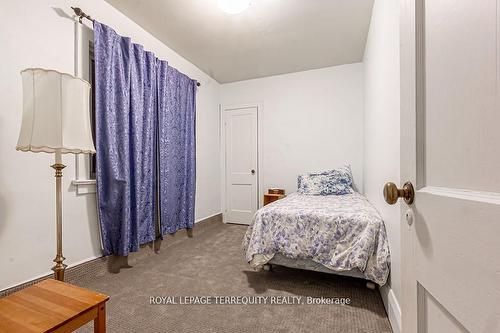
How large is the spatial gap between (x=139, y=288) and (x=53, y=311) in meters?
1.11

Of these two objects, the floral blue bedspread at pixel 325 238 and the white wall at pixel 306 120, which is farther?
the white wall at pixel 306 120

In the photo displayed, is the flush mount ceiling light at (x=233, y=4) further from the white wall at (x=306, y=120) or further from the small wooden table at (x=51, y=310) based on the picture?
the small wooden table at (x=51, y=310)

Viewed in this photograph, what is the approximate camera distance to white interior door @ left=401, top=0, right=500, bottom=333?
0.37 metres

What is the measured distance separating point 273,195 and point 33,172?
2.85m

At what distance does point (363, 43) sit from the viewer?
3004 millimetres

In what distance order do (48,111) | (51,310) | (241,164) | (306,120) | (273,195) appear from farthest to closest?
(241,164), (306,120), (273,195), (48,111), (51,310)

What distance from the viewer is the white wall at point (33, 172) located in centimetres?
157

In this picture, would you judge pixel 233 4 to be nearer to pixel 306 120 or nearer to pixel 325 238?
pixel 325 238

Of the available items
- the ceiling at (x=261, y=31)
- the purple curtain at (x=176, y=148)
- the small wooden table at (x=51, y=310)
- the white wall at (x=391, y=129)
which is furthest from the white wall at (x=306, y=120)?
the small wooden table at (x=51, y=310)

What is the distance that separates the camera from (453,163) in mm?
466

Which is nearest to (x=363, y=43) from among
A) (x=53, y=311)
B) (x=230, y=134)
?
(x=230, y=134)

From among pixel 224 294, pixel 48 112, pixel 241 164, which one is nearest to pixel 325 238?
pixel 224 294

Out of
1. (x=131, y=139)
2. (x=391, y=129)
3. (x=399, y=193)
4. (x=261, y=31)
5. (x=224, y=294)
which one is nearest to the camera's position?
(x=399, y=193)

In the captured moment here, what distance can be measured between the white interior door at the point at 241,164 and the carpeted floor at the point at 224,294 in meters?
1.51
